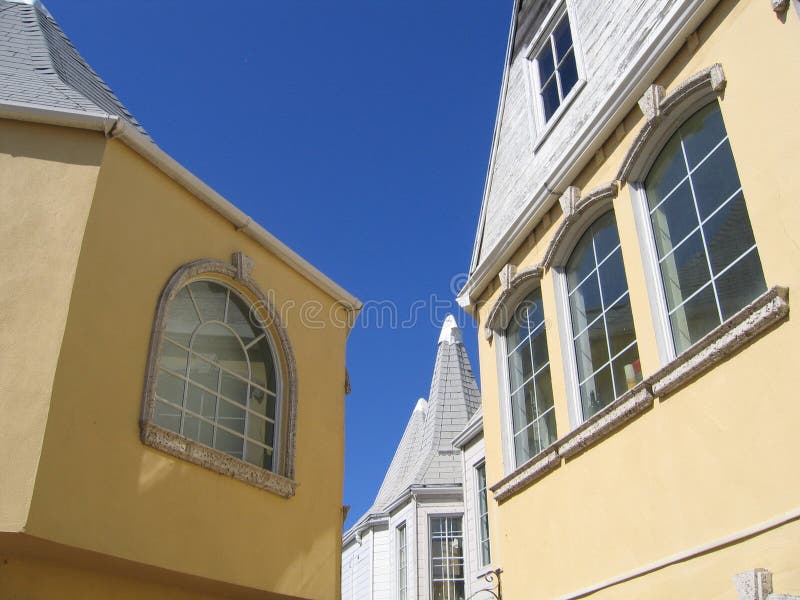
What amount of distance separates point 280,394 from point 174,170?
261 centimetres

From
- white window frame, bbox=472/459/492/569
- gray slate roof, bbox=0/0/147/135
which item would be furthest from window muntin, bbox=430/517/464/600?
gray slate roof, bbox=0/0/147/135

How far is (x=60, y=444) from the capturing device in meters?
5.71

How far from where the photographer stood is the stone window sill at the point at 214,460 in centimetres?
662

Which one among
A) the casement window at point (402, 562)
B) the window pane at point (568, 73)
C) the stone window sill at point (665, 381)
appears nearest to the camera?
the stone window sill at point (665, 381)

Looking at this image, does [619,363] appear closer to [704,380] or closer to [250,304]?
[704,380]

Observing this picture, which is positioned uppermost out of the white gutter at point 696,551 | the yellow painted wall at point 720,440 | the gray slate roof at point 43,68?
the gray slate roof at point 43,68

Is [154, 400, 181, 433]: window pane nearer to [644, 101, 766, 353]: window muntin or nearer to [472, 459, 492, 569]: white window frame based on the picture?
[644, 101, 766, 353]: window muntin

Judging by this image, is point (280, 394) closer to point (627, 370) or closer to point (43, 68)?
point (627, 370)

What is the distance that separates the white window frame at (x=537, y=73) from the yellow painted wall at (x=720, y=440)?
134cm

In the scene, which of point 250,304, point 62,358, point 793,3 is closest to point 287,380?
point 250,304

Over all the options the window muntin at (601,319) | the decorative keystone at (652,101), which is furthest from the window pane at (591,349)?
the decorative keystone at (652,101)

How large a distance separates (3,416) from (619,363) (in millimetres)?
4825

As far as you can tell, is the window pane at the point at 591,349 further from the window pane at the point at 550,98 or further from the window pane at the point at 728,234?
the window pane at the point at 550,98

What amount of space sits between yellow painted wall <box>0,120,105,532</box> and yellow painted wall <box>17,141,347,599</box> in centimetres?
10
